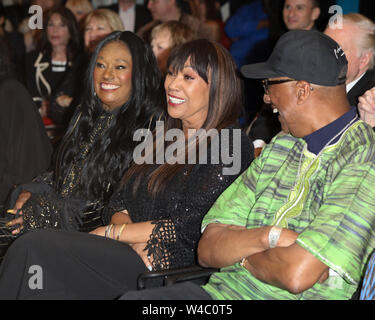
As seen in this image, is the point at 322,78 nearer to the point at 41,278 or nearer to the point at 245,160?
the point at 245,160

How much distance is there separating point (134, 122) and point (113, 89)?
236mm

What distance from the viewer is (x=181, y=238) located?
2.49 metres

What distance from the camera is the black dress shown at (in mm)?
2326

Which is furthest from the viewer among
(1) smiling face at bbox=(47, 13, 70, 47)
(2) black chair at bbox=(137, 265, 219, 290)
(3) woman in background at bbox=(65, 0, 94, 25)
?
(3) woman in background at bbox=(65, 0, 94, 25)

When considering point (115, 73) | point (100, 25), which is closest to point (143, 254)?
point (115, 73)

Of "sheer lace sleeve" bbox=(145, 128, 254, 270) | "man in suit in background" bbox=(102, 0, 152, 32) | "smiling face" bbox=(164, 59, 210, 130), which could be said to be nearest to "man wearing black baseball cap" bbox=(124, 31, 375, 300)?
"sheer lace sleeve" bbox=(145, 128, 254, 270)

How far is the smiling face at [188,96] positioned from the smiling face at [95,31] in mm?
2364

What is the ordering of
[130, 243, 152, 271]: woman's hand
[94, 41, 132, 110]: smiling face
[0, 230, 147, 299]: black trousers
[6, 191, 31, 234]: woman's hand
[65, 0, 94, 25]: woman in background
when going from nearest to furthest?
[0, 230, 147, 299]: black trousers, [130, 243, 152, 271]: woman's hand, [6, 191, 31, 234]: woman's hand, [94, 41, 132, 110]: smiling face, [65, 0, 94, 25]: woman in background

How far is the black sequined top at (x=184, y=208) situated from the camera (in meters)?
2.42

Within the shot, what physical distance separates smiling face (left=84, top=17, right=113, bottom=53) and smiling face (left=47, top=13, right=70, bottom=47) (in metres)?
0.46

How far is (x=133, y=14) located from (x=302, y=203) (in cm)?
449

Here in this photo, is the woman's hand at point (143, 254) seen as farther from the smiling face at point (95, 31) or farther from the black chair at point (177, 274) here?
the smiling face at point (95, 31)

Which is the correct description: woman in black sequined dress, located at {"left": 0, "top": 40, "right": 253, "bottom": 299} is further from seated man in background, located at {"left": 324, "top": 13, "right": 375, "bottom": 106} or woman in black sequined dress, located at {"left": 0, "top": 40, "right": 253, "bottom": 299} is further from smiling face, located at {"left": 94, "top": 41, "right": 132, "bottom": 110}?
seated man in background, located at {"left": 324, "top": 13, "right": 375, "bottom": 106}
